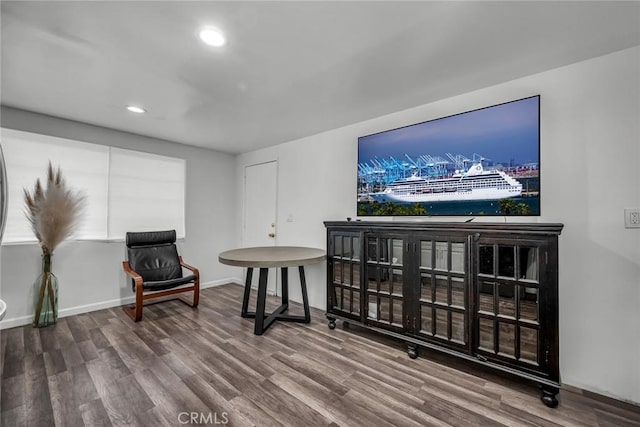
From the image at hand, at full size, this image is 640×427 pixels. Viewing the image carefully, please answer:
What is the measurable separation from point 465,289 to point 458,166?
1054 mm

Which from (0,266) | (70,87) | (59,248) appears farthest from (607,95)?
(0,266)

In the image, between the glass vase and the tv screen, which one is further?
the glass vase

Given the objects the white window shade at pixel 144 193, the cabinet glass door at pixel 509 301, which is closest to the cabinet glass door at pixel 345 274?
the cabinet glass door at pixel 509 301

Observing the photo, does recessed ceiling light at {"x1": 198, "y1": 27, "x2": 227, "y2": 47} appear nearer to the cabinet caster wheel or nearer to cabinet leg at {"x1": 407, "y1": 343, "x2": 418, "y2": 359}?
cabinet leg at {"x1": 407, "y1": 343, "x2": 418, "y2": 359}

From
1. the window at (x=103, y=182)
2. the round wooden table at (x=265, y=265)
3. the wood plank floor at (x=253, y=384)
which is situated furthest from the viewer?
the window at (x=103, y=182)

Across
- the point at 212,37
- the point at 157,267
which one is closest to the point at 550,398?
the point at 212,37

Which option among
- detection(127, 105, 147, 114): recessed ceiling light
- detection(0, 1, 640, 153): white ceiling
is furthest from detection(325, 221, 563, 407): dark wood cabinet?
detection(127, 105, 147, 114): recessed ceiling light

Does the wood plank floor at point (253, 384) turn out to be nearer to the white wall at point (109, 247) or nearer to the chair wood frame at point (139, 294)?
the chair wood frame at point (139, 294)

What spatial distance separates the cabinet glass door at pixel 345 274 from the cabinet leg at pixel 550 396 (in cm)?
143

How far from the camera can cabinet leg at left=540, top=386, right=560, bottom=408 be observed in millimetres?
1724

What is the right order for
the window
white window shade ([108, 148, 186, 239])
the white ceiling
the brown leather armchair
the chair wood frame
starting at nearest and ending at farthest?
the white ceiling → the window → the chair wood frame → the brown leather armchair → white window shade ([108, 148, 186, 239])

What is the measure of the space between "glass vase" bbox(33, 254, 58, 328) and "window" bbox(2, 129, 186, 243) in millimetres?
395

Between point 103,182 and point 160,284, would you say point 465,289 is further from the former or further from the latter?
point 103,182

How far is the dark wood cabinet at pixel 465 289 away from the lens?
1775 millimetres
